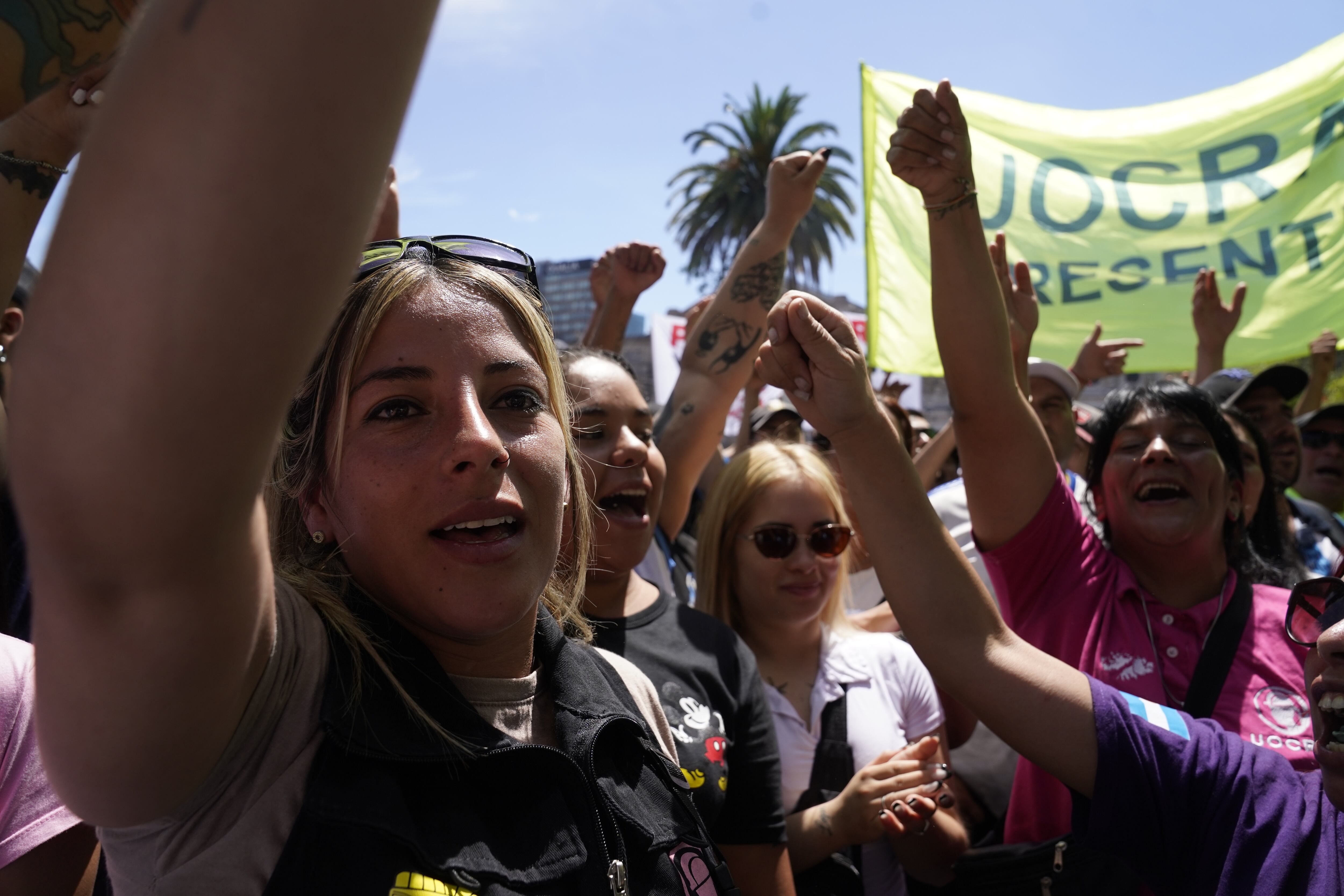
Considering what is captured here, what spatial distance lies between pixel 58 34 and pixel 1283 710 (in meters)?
2.87

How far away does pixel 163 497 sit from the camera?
1.83ft

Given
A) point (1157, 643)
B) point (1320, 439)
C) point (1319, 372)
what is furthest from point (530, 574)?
point (1319, 372)

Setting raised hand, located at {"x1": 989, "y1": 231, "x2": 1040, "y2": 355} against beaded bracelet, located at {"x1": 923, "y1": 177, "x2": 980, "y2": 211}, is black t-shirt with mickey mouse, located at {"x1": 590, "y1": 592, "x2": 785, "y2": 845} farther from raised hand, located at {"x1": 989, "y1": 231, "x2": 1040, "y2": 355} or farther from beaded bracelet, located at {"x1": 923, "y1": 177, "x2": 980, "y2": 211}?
raised hand, located at {"x1": 989, "y1": 231, "x2": 1040, "y2": 355}

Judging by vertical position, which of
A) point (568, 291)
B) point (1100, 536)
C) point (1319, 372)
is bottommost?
point (1100, 536)

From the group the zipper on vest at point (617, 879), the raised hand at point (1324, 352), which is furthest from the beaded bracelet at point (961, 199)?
the raised hand at point (1324, 352)

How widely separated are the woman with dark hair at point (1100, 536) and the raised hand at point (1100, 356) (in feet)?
7.80

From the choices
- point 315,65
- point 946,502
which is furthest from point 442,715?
→ point 946,502

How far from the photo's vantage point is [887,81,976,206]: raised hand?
2352mm

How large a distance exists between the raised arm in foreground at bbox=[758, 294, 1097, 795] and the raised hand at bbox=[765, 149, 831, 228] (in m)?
1.75

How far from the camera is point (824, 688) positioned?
9.46ft

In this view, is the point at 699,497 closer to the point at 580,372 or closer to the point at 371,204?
the point at 580,372

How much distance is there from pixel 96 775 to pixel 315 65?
21.7 inches

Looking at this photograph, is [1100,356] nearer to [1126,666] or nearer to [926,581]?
[1126,666]

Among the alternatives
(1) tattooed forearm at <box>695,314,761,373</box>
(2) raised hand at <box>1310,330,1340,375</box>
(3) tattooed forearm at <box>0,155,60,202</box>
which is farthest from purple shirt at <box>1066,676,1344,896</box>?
(2) raised hand at <box>1310,330,1340,375</box>
